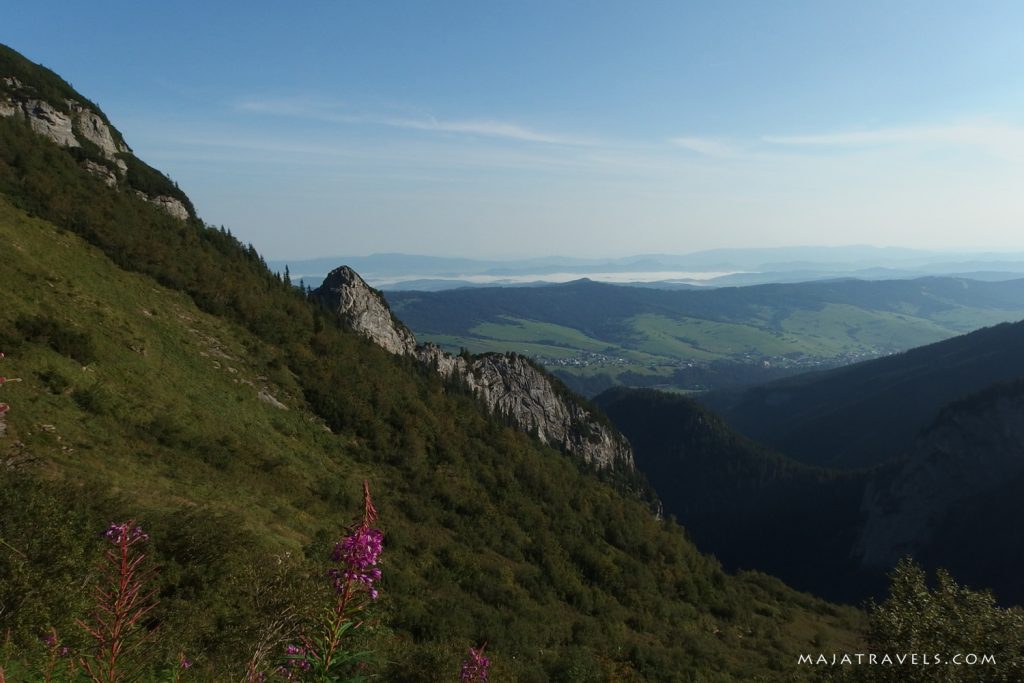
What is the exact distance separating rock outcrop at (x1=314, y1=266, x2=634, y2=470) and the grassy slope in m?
20.1

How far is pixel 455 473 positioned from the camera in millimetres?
51969

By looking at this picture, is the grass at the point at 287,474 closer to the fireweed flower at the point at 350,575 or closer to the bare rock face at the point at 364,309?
the fireweed flower at the point at 350,575

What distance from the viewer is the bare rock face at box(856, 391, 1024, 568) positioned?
518 feet

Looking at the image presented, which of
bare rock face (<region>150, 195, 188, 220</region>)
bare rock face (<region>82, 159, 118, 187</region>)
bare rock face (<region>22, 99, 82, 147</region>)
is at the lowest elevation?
bare rock face (<region>150, 195, 188, 220</region>)

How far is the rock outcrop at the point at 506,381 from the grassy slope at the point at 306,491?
20116 millimetres

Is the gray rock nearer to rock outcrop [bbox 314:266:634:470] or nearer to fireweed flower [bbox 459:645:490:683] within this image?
rock outcrop [bbox 314:266:634:470]

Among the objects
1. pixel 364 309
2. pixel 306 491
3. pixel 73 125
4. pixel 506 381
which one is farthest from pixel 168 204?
pixel 506 381

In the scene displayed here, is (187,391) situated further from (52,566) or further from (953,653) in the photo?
(953,653)

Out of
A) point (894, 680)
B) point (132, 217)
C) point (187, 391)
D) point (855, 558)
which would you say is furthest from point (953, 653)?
point (855, 558)

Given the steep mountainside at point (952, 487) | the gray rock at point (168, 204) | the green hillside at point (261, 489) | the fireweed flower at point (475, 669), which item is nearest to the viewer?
the fireweed flower at point (475, 669)

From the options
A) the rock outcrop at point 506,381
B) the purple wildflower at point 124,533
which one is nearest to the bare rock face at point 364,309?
the rock outcrop at point 506,381

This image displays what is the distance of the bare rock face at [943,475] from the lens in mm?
158000

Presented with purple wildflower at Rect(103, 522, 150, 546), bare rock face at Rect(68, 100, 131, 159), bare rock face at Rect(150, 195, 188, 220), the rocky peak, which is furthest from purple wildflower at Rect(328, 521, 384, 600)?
bare rock face at Rect(68, 100, 131, 159)

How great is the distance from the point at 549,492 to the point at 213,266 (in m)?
41.0
